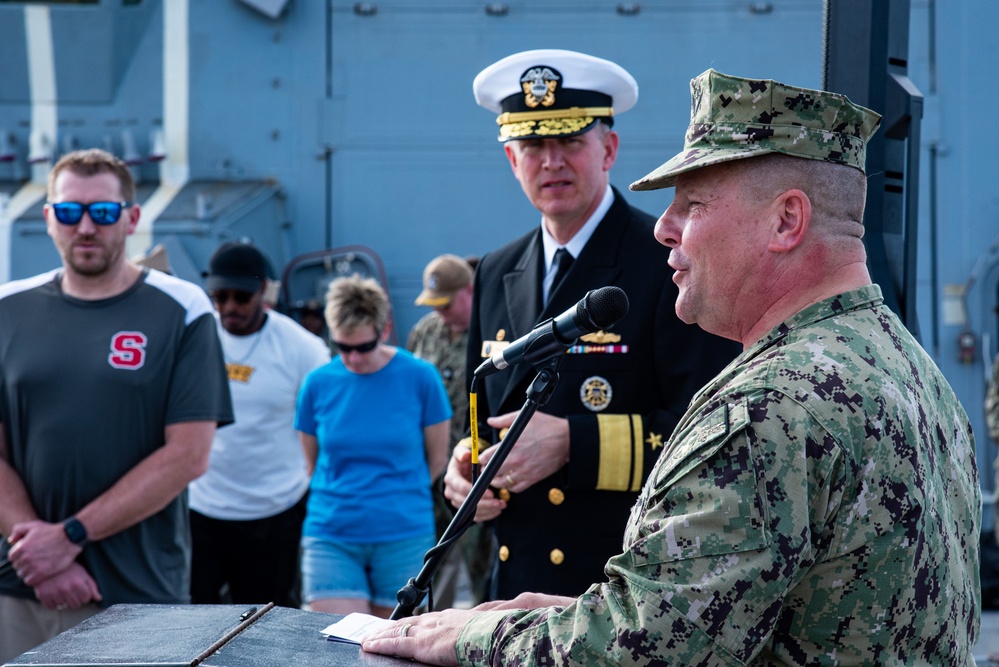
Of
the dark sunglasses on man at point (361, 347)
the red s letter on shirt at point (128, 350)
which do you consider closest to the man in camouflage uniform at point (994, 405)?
the dark sunglasses on man at point (361, 347)

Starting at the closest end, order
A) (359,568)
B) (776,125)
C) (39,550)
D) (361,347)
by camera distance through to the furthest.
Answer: (776,125)
(39,550)
(359,568)
(361,347)

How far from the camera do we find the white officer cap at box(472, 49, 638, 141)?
2.54 meters

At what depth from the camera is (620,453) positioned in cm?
230

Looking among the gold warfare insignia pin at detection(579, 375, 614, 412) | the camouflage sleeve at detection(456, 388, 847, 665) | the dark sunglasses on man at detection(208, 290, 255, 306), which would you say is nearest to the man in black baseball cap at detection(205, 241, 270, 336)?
the dark sunglasses on man at detection(208, 290, 255, 306)

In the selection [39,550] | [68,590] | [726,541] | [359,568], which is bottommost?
[359,568]

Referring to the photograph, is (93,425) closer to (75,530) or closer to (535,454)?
(75,530)

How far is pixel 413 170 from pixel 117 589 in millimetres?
3630

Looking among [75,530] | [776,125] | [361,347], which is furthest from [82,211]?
[776,125]

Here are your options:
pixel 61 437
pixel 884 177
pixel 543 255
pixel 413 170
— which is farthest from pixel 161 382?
pixel 413 170

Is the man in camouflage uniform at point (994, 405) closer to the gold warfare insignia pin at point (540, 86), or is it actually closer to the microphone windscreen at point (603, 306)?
the gold warfare insignia pin at point (540, 86)

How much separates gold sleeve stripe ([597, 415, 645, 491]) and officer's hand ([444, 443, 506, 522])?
0.25 meters

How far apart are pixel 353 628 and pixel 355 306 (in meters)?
2.89

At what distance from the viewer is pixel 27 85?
625 cm

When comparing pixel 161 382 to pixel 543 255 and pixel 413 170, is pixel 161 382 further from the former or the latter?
pixel 413 170
